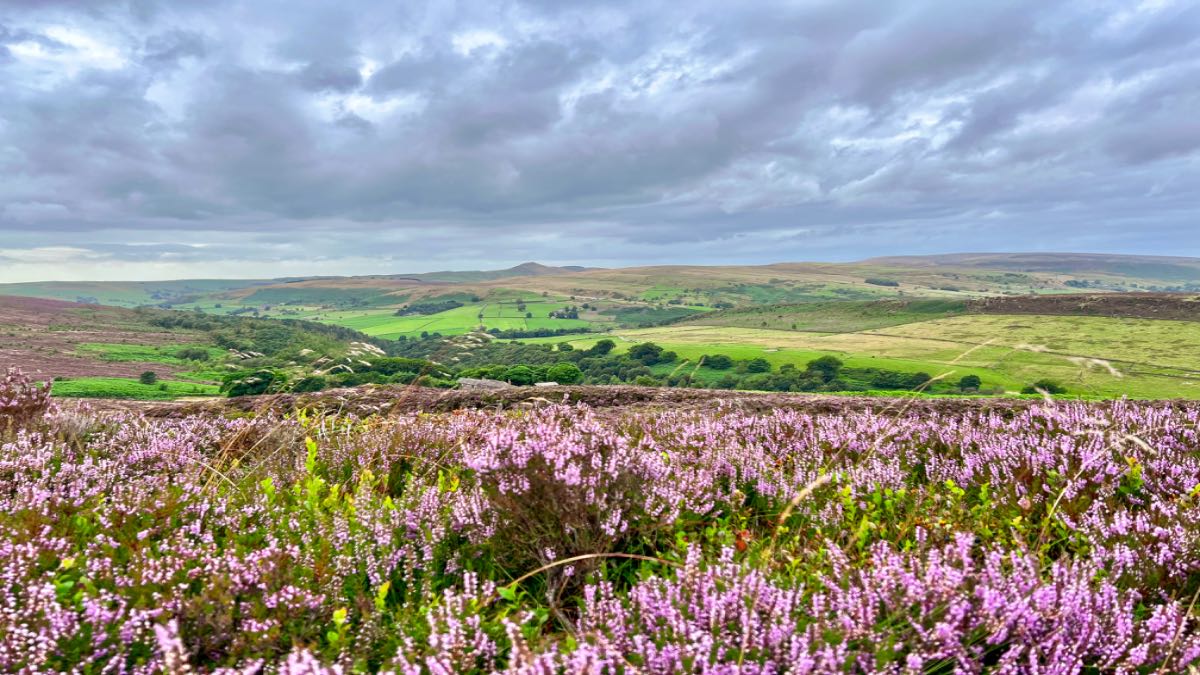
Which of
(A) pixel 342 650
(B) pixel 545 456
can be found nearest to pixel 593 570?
(B) pixel 545 456

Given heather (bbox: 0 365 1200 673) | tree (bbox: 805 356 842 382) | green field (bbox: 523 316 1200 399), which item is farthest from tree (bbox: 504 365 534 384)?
tree (bbox: 805 356 842 382)

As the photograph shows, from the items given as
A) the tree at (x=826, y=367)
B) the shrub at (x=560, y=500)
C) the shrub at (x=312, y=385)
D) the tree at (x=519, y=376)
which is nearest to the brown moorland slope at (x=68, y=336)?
the shrub at (x=312, y=385)

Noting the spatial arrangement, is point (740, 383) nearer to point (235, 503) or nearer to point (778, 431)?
point (778, 431)

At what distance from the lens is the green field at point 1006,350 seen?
25.3 meters

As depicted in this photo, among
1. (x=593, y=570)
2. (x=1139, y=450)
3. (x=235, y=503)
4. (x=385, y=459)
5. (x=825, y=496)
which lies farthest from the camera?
(x=385, y=459)

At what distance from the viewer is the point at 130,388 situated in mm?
22953

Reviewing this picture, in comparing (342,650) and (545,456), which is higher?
(545,456)

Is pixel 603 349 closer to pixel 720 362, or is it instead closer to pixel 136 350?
pixel 720 362

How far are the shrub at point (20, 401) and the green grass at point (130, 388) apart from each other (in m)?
14.5

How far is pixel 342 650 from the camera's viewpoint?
7.92 ft

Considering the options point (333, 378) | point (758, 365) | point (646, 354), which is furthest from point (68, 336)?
point (758, 365)

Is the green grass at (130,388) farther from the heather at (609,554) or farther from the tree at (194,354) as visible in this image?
the heather at (609,554)

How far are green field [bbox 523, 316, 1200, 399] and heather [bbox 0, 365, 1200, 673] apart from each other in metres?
16.6

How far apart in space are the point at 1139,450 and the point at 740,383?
30.3 metres
